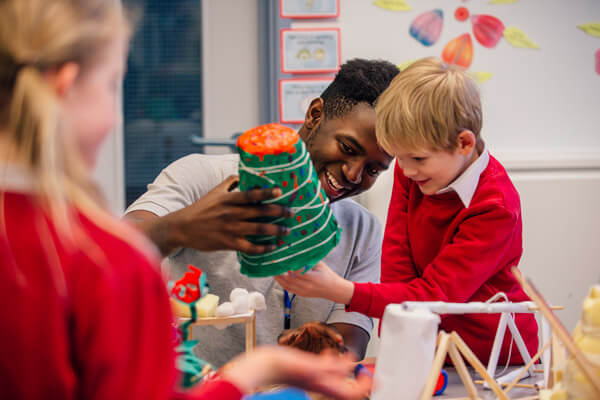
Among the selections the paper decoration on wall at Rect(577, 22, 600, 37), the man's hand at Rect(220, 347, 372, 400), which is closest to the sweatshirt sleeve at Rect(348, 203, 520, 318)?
the man's hand at Rect(220, 347, 372, 400)

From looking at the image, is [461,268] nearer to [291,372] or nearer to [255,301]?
[255,301]

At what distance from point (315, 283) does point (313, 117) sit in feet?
1.72

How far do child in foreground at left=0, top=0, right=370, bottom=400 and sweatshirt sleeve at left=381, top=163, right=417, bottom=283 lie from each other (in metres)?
0.77

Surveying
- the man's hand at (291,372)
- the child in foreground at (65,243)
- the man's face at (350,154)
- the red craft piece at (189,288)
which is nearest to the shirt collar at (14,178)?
the child in foreground at (65,243)

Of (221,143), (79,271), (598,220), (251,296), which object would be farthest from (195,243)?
(598,220)

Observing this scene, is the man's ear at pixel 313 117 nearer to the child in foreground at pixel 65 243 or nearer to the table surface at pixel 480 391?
the table surface at pixel 480 391

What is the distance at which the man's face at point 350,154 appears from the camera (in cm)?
115

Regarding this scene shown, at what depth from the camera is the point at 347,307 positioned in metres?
0.97

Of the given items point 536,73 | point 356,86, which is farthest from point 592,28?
point 356,86

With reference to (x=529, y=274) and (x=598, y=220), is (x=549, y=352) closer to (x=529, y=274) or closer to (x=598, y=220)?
(x=529, y=274)

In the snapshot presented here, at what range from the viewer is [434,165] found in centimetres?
Result: 101

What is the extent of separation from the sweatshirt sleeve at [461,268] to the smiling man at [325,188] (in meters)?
0.26

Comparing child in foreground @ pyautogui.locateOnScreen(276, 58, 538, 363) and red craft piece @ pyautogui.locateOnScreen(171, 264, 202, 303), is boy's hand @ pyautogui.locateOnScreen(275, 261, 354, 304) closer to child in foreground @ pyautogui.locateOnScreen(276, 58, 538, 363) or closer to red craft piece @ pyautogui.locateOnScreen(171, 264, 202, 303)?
child in foreground @ pyautogui.locateOnScreen(276, 58, 538, 363)

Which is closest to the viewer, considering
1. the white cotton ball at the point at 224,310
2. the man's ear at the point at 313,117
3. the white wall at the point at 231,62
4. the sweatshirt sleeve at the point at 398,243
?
the white cotton ball at the point at 224,310
